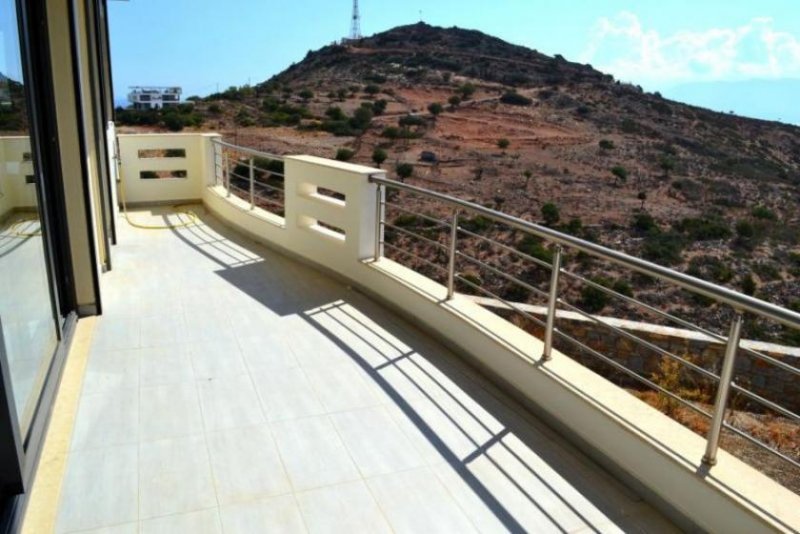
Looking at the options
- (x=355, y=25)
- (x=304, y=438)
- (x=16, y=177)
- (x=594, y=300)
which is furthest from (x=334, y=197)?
(x=355, y=25)

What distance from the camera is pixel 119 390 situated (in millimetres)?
2996

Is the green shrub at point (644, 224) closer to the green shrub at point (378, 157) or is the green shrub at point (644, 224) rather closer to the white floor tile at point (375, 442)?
the green shrub at point (378, 157)

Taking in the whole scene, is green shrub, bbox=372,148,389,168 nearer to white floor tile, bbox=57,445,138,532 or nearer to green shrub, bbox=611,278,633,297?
green shrub, bbox=611,278,633,297

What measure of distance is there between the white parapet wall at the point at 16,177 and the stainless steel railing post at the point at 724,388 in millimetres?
2496

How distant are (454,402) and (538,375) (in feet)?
1.42

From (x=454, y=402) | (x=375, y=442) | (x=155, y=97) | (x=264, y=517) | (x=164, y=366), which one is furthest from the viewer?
(x=155, y=97)

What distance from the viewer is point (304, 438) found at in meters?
2.65

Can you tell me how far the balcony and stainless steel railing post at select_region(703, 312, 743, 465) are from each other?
0.20 feet

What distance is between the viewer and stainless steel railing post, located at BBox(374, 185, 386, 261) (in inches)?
177

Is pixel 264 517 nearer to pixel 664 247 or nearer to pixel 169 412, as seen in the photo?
pixel 169 412

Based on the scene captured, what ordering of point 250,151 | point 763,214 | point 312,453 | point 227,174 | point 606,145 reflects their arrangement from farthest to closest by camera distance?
point 606,145
point 763,214
point 227,174
point 250,151
point 312,453

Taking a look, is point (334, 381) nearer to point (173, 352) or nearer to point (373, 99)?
point (173, 352)

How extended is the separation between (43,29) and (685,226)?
26295 mm

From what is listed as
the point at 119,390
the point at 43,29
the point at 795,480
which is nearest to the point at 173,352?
the point at 119,390
